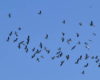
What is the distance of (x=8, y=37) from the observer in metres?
35.7

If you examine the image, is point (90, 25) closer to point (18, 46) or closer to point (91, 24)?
point (91, 24)

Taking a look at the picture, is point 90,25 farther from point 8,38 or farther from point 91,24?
point 8,38

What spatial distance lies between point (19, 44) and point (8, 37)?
1369mm

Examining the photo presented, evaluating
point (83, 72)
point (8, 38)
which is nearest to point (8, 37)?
point (8, 38)

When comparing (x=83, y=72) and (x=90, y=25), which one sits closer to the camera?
(x=90, y=25)

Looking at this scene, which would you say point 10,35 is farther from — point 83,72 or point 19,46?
point 83,72

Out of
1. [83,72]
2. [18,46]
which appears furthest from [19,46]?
[83,72]

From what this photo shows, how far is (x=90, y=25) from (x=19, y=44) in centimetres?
862

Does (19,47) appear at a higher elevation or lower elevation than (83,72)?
higher

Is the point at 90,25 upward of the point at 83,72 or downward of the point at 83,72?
upward

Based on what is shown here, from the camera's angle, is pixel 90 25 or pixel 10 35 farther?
pixel 10 35

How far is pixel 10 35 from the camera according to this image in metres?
34.7

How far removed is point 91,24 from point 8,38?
8553 mm

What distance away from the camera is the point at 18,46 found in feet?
117
